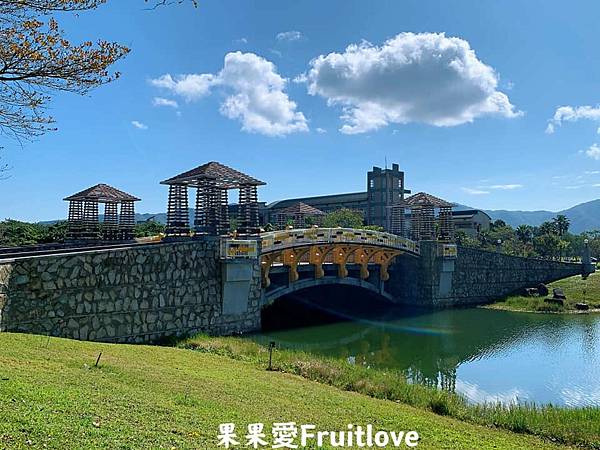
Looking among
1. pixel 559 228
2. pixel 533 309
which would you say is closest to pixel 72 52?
pixel 533 309

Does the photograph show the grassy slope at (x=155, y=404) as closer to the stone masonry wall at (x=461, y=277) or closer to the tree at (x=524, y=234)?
the stone masonry wall at (x=461, y=277)

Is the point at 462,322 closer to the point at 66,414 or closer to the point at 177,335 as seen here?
the point at 177,335

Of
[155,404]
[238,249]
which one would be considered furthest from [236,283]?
[155,404]

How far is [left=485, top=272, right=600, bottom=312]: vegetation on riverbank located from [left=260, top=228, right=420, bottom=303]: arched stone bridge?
6.86 m

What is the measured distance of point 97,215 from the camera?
2391cm

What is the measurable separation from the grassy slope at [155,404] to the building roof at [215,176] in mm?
8729

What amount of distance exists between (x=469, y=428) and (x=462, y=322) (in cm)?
1785

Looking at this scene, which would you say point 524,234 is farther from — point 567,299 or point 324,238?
point 324,238

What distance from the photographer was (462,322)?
24.9 m

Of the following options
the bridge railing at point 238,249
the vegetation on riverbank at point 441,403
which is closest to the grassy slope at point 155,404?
the vegetation on riverbank at point 441,403

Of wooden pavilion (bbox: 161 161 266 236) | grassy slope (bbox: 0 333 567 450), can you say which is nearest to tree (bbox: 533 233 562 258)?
wooden pavilion (bbox: 161 161 266 236)

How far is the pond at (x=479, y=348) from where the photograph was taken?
1398 cm

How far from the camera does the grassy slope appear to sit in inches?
201

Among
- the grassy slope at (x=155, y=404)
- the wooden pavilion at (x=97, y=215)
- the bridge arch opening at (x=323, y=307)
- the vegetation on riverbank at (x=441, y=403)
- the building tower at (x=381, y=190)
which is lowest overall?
the bridge arch opening at (x=323, y=307)
